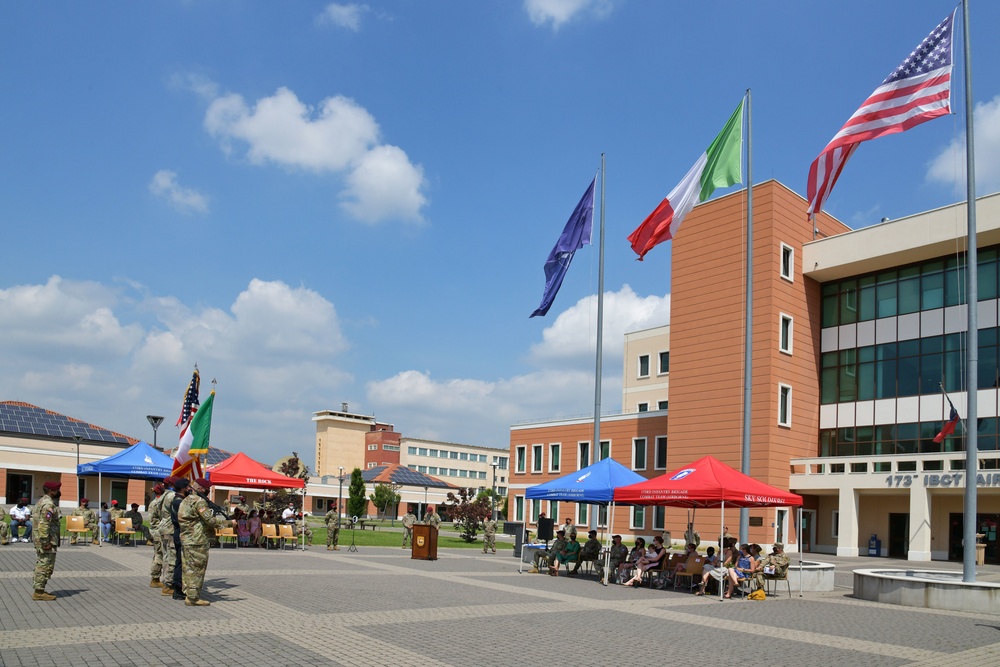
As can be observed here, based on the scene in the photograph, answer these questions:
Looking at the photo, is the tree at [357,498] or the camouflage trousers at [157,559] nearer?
the camouflage trousers at [157,559]

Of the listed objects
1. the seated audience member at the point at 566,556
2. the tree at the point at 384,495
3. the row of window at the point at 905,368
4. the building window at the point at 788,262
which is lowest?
the tree at the point at 384,495

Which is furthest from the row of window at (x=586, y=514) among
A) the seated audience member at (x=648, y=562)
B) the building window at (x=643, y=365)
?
the seated audience member at (x=648, y=562)

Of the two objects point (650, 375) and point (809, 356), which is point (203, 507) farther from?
point (650, 375)

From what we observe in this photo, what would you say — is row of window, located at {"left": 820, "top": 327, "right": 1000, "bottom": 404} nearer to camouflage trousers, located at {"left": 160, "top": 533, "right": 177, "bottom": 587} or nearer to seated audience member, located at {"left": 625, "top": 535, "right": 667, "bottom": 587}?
seated audience member, located at {"left": 625, "top": 535, "right": 667, "bottom": 587}

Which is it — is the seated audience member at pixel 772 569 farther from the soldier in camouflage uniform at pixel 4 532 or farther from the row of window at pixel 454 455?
the row of window at pixel 454 455

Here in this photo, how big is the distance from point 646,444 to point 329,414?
88357 millimetres

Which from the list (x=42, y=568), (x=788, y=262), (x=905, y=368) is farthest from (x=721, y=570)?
(x=788, y=262)

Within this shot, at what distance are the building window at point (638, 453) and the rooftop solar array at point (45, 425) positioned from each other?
108 feet

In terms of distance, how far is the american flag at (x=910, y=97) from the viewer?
18.2 meters

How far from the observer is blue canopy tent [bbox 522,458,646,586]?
70.6 feet

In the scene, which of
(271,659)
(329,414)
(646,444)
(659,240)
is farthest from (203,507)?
(329,414)

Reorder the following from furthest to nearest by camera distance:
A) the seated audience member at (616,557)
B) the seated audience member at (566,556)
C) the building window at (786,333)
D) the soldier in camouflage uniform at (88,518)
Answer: the building window at (786,333) < the soldier in camouflage uniform at (88,518) < the seated audience member at (566,556) < the seated audience member at (616,557)

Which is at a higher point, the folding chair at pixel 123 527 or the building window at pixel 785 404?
the building window at pixel 785 404

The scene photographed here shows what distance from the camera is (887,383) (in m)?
42.6
